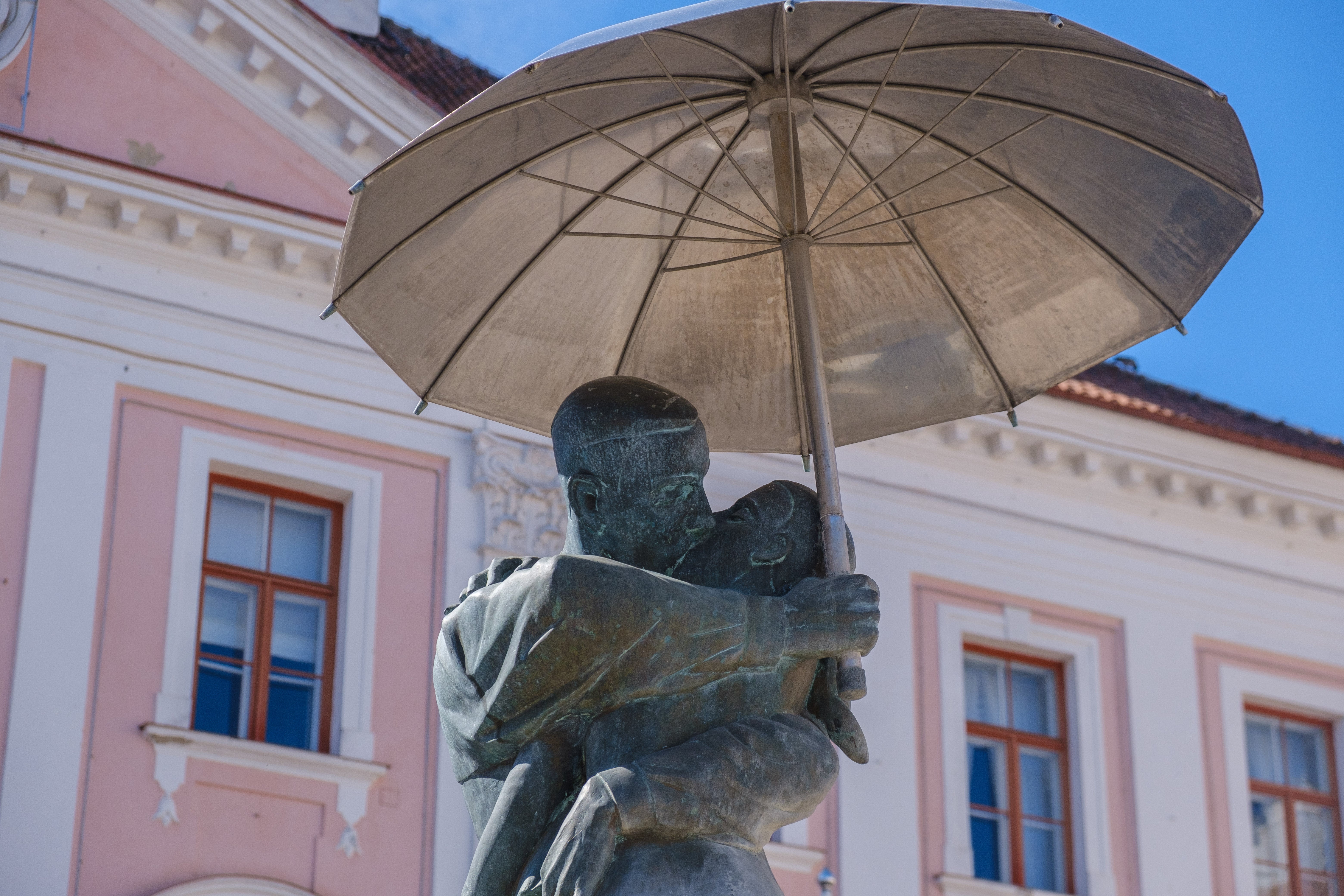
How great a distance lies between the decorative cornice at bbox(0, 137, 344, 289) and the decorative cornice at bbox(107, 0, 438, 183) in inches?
28.5

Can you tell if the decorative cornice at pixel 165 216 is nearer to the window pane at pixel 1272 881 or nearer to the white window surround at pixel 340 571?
the white window surround at pixel 340 571

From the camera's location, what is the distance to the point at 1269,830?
19234 millimetres

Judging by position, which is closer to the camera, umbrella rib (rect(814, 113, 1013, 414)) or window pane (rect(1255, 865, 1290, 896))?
umbrella rib (rect(814, 113, 1013, 414))

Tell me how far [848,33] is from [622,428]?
88 centimetres

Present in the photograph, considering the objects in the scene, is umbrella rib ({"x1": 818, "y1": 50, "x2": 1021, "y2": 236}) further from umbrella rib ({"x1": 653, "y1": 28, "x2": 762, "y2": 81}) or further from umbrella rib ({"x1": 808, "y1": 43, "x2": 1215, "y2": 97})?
umbrella rib ({"x1": 653, "y1": 28, "x2": 762, "y2": 81})

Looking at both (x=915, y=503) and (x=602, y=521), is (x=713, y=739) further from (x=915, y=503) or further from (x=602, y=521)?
(x=915, y=503)

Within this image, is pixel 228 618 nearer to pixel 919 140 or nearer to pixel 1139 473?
pixel 1139 473

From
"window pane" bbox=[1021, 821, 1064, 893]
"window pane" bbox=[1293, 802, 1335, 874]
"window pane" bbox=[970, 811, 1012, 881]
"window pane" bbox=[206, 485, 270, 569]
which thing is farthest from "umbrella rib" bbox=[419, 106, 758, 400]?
"window pane" bbox=[1293, 802, 1335, 874]

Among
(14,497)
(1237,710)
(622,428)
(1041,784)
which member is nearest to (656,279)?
(622,428)

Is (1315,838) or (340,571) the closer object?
(340,571)

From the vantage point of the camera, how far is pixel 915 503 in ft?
61.0

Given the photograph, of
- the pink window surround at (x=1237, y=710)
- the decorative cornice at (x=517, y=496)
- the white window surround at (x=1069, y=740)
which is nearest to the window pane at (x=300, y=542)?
the decorative cornice at (x=517, y=496)

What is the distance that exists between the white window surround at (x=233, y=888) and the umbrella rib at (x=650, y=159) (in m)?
10.6

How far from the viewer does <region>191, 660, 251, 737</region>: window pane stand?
15031 mm
